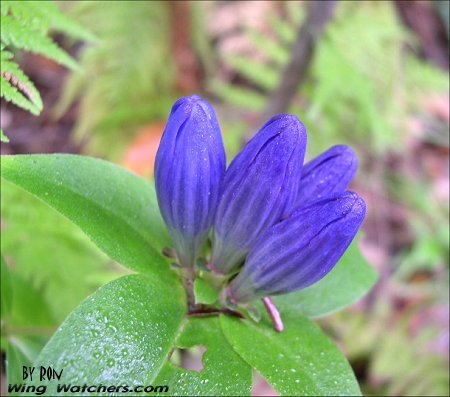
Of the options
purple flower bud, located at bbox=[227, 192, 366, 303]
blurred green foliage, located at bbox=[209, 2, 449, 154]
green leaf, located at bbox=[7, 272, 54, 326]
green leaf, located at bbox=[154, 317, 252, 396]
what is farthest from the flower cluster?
blurred green foliage, located at bbox=[209, 2, 449, 154]

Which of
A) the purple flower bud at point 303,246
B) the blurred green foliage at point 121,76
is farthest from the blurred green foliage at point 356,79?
the purple flower bud at point 303,246

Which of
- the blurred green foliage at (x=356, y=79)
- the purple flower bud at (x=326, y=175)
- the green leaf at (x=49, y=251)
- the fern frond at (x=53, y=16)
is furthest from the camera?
the blurred green foliage at (x=356, y=79)

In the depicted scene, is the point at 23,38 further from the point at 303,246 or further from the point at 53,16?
the point at 303,246

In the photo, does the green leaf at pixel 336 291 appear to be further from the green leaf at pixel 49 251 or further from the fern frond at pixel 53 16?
the fern frond at pixel 53 16

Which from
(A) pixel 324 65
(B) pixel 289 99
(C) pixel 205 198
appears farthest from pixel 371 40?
(C) pixel 205 198

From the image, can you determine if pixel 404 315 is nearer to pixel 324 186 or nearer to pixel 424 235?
pixel 424 235

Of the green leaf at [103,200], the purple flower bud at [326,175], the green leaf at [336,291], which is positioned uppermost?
the purple flower bud at [326,175]
